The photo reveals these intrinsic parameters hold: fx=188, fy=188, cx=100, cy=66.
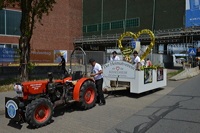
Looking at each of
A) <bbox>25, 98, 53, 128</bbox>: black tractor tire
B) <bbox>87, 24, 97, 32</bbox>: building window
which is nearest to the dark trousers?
<bbox>25, 98, 53, 128</bbox>: black tractor tire

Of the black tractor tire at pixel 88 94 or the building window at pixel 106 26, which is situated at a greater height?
the building window at pixel 106 26

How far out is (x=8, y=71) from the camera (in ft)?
50.8

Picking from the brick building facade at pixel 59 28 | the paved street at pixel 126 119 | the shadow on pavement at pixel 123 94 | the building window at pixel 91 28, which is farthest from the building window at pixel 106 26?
the paved street at pixel 126 119

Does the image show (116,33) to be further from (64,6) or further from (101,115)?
(101,115)

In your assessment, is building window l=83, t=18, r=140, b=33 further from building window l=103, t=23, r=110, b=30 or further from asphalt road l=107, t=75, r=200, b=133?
asphalt road l=107, t=75, r=200, b=133

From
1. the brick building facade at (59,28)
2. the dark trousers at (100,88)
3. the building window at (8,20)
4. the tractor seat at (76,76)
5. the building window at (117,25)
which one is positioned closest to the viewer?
the tractor seat at (76,76)

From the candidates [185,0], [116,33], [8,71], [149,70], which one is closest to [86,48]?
[116,33]

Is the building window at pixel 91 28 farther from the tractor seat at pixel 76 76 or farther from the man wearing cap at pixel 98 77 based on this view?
the tractor seat at pixel 76 76

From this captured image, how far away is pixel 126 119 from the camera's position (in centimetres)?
534

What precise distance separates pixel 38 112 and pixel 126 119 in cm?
240

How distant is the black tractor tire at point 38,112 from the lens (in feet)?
14.7

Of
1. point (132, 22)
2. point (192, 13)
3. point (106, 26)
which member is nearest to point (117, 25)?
point (106, 26)

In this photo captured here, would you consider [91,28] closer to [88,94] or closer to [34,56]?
[34,56]

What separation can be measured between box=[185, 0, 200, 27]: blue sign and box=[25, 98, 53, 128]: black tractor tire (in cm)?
3180
